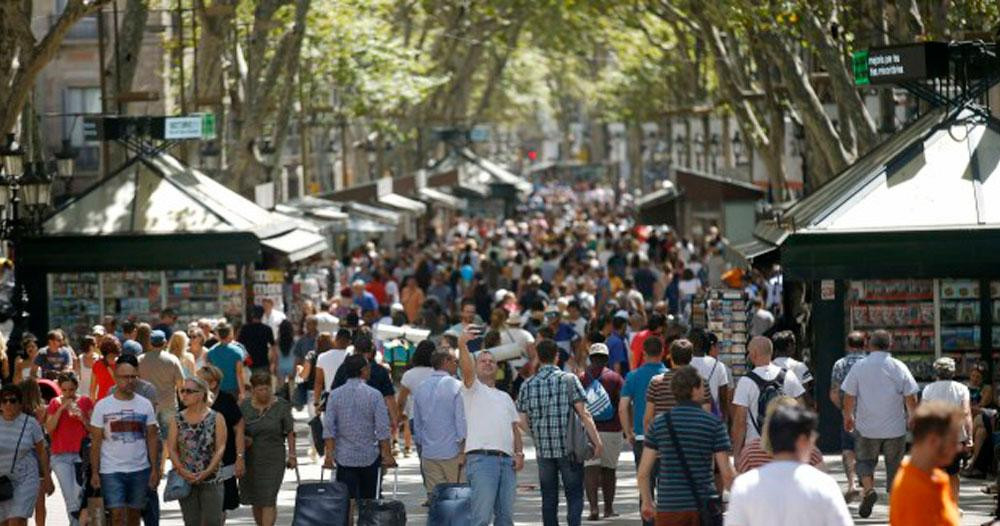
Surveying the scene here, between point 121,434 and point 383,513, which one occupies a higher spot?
point 121,434

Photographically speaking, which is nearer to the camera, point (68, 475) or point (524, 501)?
point (68, 475)

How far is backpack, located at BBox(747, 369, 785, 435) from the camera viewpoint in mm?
14898

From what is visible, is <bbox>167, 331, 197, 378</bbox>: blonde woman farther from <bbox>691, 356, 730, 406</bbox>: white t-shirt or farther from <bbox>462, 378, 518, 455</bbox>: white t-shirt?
<bbox>462, 378, 518, 455</bbox>: white t-shirt

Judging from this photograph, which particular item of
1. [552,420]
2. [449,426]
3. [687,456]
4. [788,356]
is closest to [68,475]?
[449,426]

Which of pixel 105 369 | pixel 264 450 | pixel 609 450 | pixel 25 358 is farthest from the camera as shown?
pixel 25 358

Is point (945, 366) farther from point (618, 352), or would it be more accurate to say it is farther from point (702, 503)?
point (618, 352)

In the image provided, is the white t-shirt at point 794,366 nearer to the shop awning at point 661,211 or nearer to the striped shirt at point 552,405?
the striped shirt at point 552,405

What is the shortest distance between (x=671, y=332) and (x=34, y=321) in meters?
9.19

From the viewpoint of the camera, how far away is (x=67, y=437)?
1516 cm

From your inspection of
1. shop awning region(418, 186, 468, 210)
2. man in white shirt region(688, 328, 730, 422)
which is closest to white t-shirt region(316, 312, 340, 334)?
man in white shirt region(688, 328, 730, 422)

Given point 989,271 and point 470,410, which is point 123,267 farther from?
point 470,410

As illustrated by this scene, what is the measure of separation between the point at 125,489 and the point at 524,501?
186 inches

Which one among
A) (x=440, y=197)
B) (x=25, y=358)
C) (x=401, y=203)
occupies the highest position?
(x=440, y=197)

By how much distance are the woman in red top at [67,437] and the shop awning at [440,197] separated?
148 ft
